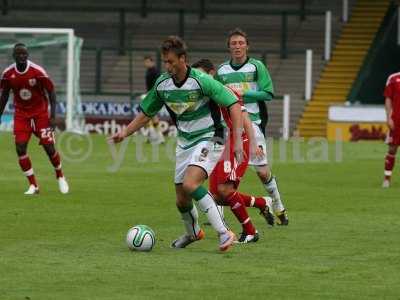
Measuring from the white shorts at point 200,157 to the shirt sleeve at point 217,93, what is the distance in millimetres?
486

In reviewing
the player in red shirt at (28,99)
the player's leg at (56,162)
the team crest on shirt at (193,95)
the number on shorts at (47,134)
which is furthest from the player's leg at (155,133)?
the team crest on shirt at (193,95)

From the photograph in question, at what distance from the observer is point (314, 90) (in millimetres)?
43000

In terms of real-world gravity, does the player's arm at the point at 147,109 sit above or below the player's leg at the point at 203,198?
above

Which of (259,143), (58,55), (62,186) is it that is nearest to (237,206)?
(259,143)

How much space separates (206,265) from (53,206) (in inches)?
256

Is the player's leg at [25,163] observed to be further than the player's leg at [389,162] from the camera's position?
No

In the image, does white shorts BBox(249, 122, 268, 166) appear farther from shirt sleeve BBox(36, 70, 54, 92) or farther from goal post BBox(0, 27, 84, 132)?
goal post BBox(0, 27, 84, 132)

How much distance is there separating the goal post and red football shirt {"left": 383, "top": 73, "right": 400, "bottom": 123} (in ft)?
57.4

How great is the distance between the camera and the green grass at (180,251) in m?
10.6

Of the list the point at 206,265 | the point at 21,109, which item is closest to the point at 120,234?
the point at 206,265

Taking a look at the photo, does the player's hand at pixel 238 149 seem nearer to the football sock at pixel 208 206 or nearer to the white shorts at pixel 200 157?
the white shorts at pixel 200 157

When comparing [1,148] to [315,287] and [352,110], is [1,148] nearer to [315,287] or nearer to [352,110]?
[352,110]

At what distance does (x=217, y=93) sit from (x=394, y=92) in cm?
936

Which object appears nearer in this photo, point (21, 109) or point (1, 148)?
point (21, 109)
